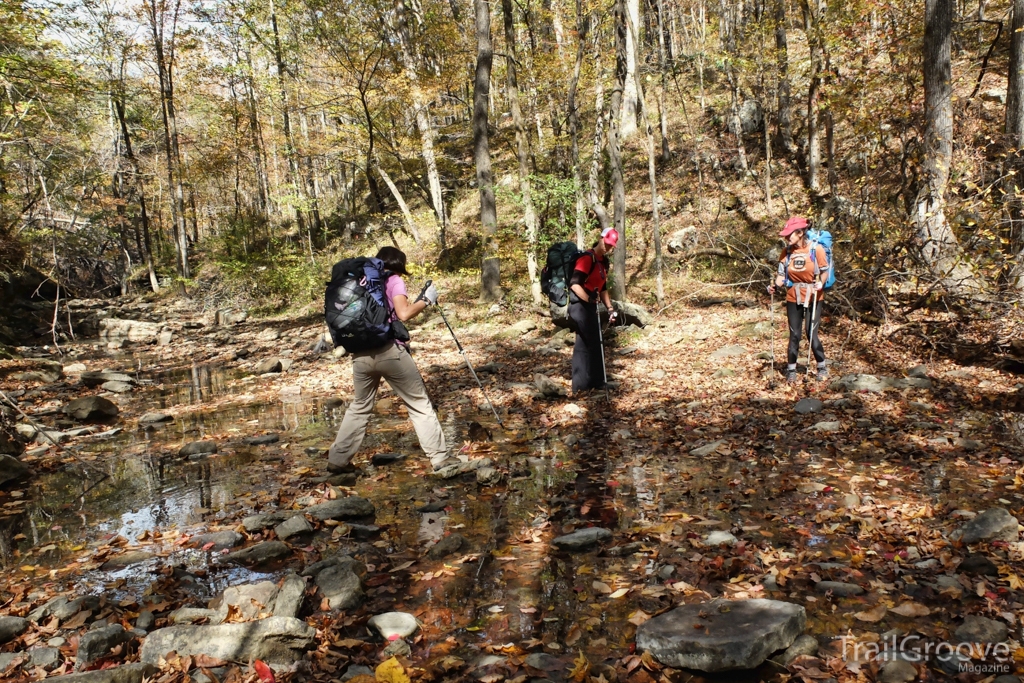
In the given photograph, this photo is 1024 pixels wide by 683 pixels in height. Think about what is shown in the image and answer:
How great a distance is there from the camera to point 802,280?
30.5 ft

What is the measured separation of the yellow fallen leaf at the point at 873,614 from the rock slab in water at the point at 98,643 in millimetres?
4218

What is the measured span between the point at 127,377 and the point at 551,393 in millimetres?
11014

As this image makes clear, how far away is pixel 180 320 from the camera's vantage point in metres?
28.1

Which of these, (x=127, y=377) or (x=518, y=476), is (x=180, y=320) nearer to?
(x=127, y=377)

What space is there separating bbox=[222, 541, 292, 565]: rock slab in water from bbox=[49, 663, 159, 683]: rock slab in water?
62.7 inches

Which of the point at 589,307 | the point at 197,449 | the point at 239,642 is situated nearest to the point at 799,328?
the point at 589,307

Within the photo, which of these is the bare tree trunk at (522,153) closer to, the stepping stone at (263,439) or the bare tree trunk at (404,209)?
the bare tree trunk at (404,209)

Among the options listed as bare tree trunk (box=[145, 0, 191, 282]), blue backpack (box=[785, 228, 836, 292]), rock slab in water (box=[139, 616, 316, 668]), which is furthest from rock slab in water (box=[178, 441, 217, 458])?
bare tree trunk (box=[145, 0, 191, 282])

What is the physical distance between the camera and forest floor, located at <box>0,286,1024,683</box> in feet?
11.4

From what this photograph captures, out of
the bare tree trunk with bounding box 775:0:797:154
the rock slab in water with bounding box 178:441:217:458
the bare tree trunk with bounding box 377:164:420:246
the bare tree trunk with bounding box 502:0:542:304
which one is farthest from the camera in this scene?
the bare tree trunk with bounding box 377:164:420:246

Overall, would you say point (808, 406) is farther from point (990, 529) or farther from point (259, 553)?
point (259, 553)

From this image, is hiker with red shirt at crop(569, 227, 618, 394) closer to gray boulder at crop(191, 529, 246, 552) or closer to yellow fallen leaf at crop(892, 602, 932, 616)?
gray boulder at crop(191, 529, 246, 552)

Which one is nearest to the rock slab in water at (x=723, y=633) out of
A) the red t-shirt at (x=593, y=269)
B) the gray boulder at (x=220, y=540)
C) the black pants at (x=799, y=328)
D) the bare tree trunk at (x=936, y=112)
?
the gray boulder at (x=220, y=540)

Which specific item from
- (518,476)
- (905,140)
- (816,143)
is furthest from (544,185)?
(518,476)
